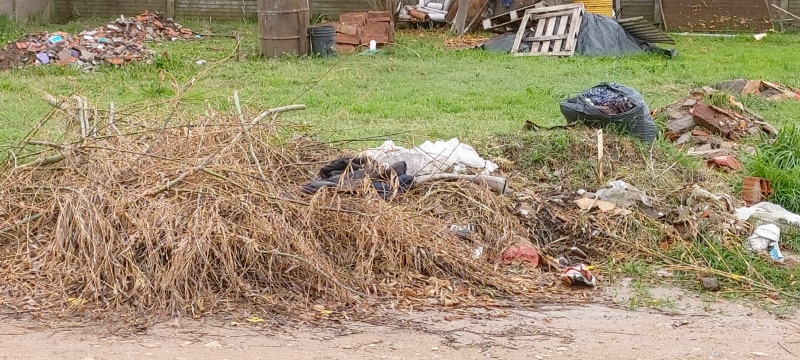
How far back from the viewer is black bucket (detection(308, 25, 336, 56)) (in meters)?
14.8

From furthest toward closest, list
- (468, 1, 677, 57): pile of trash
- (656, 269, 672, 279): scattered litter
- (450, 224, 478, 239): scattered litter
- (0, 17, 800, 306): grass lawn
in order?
(468, 1, 677, 57): pile of trash, (0, 17, 800, 306): grass lawn, (450, 224, 478, 239): scattered litter, (656, 269, 672, 279): scattered litter

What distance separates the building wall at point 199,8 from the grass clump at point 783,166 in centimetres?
1182

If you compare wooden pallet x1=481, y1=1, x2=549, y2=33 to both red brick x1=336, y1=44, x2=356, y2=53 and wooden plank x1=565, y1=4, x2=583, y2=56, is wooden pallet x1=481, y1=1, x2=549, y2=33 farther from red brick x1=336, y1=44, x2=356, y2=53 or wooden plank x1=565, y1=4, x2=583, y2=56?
red brick x1=336, y1=44, x2=356, y2=53

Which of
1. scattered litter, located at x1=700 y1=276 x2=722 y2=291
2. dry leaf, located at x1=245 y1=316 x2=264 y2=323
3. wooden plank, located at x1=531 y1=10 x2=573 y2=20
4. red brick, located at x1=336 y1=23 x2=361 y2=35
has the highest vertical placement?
wooden plank, located at x1=531 y1=10 x2=573 y2=20

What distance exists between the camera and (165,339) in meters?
5.00

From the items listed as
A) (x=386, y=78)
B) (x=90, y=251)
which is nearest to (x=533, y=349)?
(x=90, y=251)

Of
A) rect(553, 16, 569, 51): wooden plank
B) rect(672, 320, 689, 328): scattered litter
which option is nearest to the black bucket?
rect(553, 16, 569, 51): wooden plank

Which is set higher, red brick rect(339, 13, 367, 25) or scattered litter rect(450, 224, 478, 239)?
red brick rect(339, 13, 367, 25)

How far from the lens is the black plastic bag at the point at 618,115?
846cm

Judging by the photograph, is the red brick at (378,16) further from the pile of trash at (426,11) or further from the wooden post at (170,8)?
the wooden post at (170,8)

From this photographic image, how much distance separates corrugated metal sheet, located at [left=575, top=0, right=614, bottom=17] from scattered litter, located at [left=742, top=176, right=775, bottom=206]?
10770 millimetres

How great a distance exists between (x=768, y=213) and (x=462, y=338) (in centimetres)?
332

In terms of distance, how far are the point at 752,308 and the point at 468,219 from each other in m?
1.92

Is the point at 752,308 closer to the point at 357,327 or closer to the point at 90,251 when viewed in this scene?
the point at 357,327
